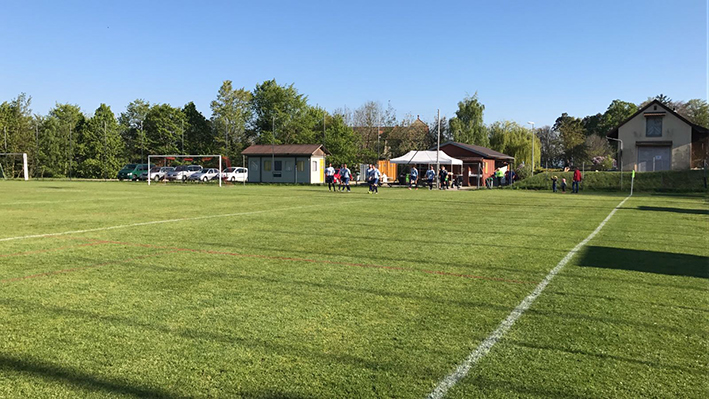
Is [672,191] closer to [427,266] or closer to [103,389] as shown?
[427,266]

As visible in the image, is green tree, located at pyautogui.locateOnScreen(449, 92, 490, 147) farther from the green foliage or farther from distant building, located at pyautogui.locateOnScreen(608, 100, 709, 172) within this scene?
distant building, located at pyautogui.locateOnScreen(608, 100, 709, 172)

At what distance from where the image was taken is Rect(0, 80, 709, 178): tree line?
60.5m

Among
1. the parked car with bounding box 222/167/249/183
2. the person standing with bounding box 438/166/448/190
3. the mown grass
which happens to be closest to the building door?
the mown grass

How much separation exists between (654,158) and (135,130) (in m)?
61.7

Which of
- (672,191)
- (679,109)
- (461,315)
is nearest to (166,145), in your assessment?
(672,191)

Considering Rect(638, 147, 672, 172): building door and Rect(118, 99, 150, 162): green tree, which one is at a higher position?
Rect(118, 99, 150, 162): green tree

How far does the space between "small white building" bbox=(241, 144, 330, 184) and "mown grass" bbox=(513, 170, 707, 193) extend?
18.9 m

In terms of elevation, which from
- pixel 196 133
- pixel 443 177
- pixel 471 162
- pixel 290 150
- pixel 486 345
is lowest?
pixel 486 345

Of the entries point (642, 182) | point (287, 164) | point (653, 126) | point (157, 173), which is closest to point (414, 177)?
point (287, 164)

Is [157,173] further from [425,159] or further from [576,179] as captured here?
[576,179]

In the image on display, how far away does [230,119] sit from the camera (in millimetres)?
70312

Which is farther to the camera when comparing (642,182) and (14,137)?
(14,137)

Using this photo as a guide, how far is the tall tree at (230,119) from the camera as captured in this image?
69750 mm

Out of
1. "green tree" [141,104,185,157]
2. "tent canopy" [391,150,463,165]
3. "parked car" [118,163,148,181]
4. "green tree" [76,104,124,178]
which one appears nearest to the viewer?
"tent canopy" [391,150,463,165]
